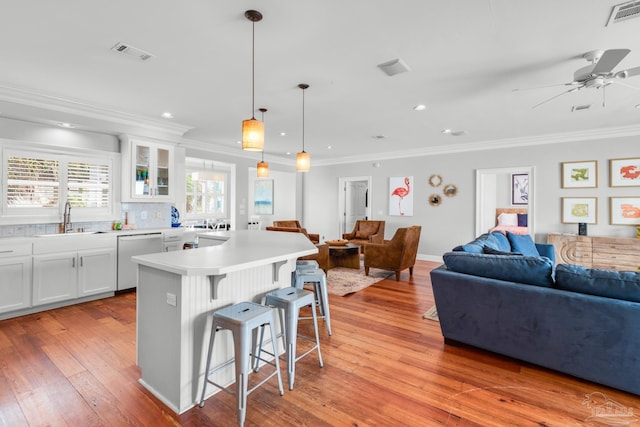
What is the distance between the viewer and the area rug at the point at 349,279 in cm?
460

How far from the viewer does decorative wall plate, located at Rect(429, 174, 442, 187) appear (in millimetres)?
6871

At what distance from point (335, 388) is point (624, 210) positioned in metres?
5.96

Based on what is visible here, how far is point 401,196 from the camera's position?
292 inches

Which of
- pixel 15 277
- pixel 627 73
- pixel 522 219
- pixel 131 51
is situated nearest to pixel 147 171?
pixel 15 277

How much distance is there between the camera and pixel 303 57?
8.93ft

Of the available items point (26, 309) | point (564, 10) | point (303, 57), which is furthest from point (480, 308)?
point (26, 309)

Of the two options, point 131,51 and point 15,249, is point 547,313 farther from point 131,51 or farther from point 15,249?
point 15,249

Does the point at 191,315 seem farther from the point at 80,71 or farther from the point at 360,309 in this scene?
the point at 80,71

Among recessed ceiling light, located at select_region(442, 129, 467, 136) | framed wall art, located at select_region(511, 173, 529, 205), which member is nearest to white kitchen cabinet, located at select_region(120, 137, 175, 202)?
recessed ceiling light, located at select_region(442, 129, 467, 136)

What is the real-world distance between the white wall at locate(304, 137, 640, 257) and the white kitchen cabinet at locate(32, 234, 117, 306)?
18.1 feet

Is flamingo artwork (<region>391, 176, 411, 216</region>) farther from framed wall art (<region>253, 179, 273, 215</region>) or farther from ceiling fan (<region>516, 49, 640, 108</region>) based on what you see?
ceiling fan (<region>516, 49, 640, 108</region>)

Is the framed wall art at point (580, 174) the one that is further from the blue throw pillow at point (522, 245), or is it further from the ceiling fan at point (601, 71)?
the ceiling fan at point (601, 71)

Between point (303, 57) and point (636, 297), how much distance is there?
123 inches

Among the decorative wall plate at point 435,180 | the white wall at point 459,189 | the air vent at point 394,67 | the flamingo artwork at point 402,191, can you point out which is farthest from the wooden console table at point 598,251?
the air vent at point 394,67
